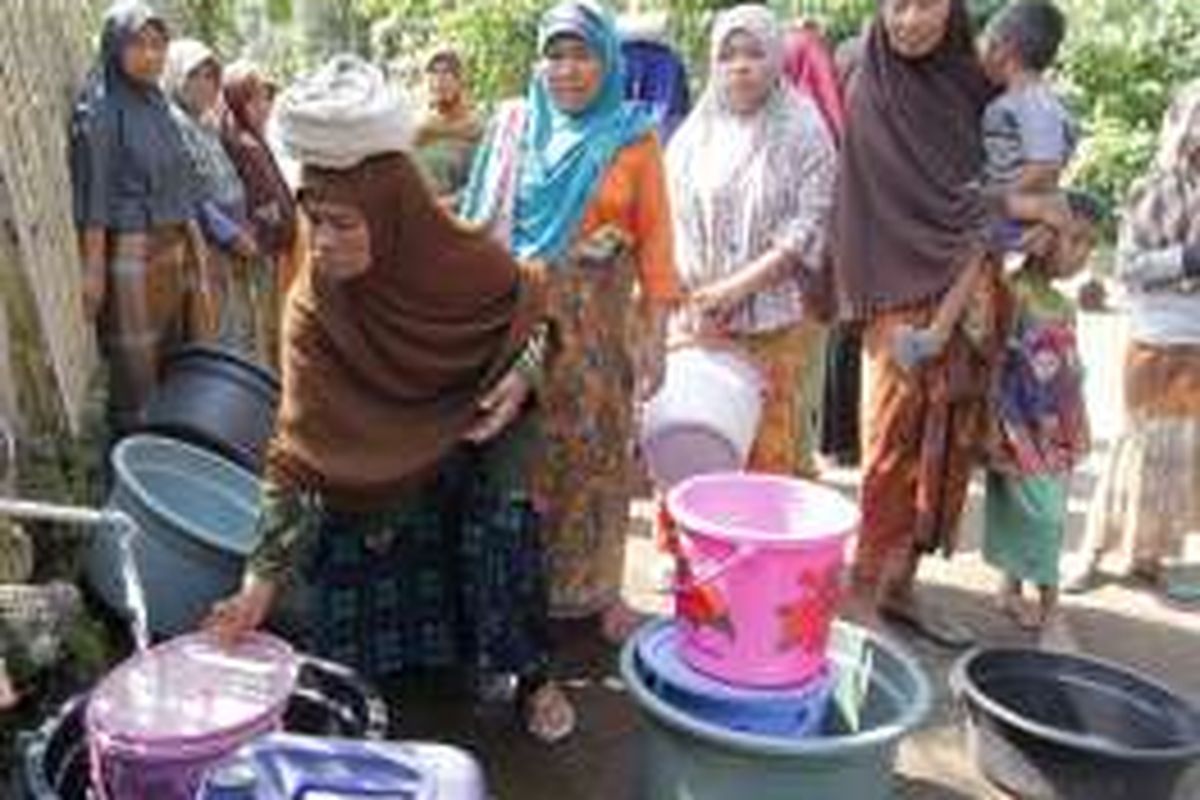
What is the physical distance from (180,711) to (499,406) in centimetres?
Answer: 96

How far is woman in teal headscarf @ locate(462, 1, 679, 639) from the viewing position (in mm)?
4078

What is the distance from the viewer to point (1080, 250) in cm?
447

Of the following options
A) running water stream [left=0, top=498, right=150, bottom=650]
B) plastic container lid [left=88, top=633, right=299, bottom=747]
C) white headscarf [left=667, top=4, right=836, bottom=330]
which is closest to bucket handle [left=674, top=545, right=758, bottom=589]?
plastic container lid [left=88, top=633, right=299, bottom=747]

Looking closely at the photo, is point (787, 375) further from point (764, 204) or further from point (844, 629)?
→ point (844, 629)

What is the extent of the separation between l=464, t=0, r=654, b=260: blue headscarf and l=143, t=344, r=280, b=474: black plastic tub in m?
0.95

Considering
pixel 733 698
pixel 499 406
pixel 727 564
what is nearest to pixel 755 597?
pixel 727 564

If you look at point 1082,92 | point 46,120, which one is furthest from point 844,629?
point 1082,92

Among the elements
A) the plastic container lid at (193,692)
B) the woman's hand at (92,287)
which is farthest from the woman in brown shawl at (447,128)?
the plastic container lid at (193,692)

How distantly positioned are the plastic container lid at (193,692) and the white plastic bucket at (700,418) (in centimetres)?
141

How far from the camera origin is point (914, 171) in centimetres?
444

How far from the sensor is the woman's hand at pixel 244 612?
128 inches

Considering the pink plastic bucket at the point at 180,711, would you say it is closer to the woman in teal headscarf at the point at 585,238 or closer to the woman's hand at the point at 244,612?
the woman's hand at the point at 244,612

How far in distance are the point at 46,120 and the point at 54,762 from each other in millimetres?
2430

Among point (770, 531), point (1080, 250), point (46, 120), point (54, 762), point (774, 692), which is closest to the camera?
point (54, 762)
